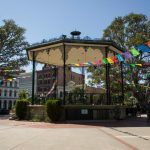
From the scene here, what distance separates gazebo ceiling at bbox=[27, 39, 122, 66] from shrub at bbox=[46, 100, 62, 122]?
188 inches

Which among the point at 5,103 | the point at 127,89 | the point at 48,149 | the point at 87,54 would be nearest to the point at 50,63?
the point at 87,54

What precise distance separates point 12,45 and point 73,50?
22.1 meters

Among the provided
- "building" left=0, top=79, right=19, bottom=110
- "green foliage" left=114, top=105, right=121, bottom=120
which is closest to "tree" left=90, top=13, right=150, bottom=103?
"green foliage" left=114, top=105, right=121, bottom=120

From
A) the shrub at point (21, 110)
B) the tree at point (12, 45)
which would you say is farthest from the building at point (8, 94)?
the shrub at point (21, 110)

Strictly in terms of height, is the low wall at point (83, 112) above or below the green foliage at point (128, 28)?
below

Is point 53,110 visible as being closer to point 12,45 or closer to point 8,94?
point 12,45

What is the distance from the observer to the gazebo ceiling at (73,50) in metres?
28.1

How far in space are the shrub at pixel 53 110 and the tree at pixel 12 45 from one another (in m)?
25.6

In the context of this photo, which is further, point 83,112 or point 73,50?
point 73,50

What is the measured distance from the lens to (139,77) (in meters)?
45.6

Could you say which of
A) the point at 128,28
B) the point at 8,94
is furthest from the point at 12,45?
the point at 8,94

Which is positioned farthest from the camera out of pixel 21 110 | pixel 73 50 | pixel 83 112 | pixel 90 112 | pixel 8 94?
pixel 8 94

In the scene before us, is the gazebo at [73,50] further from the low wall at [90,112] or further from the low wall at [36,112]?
the low wall at [36,112]

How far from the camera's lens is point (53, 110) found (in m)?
25.5
